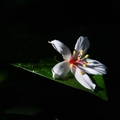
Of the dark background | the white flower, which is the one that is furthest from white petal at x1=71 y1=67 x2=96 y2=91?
the dark background

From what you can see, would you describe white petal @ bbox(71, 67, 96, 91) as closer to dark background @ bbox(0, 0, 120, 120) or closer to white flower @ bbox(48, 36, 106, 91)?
white flower @ bbox(48, 36, 106, 91)

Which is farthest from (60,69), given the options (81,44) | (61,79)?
(81,44)

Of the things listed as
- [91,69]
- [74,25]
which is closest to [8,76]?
[91,69]

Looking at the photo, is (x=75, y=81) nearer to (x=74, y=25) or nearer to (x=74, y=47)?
(x=74, y=47)

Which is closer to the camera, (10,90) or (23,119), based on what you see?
(23,119)

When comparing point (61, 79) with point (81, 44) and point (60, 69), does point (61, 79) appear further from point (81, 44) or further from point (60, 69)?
point (81, 44)

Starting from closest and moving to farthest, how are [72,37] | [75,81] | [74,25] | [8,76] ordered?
[75,81]
[8,76]
[72,37]
[74,25]
